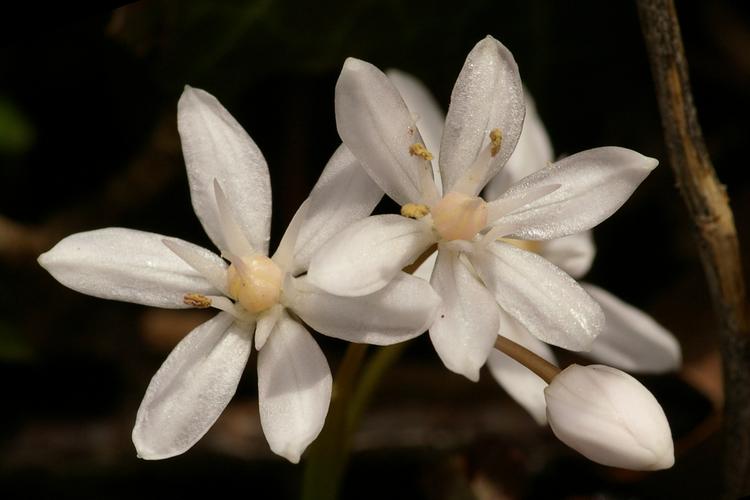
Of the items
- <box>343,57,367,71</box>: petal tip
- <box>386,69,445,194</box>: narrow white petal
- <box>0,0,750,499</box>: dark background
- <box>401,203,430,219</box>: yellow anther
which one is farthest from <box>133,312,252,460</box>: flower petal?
<box>0,0,750,499</box>: dark background

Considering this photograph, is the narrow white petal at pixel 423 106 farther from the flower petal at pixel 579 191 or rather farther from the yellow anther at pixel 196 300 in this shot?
the yellow anther at pixel 196 300

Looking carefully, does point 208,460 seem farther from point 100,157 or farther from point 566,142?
point 566,142

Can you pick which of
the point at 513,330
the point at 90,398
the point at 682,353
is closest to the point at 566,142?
the point at 682,353

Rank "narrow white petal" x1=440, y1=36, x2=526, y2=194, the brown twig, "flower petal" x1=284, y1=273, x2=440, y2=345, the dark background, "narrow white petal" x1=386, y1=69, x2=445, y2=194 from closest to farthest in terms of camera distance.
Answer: "flower petal" x1=284, y1=273, x2=440, y2=345 → "narrow white petal" x1=440, y1=36, x2=526, y2=194 → the brown twig → "narrow white petal" x1=386, y1=69, x2=445, y2=194 → the dark background

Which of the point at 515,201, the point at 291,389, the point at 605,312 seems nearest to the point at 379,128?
the point at 515,201

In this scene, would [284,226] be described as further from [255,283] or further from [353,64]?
[353,64]

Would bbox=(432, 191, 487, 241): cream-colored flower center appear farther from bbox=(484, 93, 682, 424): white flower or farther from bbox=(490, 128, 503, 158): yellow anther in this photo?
bbox=(484, 93, 682, 424): white flower
